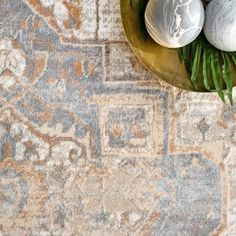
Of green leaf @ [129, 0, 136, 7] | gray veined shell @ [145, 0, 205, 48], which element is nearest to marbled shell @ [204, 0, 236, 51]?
gray veined shell @ [145, 0, 205, 48]

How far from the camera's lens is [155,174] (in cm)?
96

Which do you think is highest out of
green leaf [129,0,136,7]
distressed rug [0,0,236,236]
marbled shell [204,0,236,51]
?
green leaf [129,0,136,7]

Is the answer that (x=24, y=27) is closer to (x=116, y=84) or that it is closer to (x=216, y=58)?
(x=116, y=84)

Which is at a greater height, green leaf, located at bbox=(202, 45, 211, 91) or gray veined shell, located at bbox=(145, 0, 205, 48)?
gray veined shell, located at bbox=(145, 0, 205, 48)

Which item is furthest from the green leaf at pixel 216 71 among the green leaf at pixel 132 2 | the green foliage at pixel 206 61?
the green leaf at pixel 132 2

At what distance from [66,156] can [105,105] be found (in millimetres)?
121

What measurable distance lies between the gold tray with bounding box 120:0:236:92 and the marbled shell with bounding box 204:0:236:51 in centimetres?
8

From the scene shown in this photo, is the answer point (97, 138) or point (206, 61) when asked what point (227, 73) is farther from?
point (97, 138)

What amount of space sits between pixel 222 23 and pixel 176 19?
2.9 inches

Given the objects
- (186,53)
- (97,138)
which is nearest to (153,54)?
(186,53)

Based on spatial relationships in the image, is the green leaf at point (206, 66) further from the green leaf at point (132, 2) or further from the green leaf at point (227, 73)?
the green leaf at point (132, 2)

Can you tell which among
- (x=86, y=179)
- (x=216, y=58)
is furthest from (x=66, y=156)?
(x=216, y=58)

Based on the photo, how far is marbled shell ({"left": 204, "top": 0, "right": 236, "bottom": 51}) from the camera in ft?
2.64

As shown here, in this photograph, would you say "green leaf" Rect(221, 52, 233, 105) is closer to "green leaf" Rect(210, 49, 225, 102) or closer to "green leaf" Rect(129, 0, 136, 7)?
"green leaf" Rect(210, 49, 225, 102)
